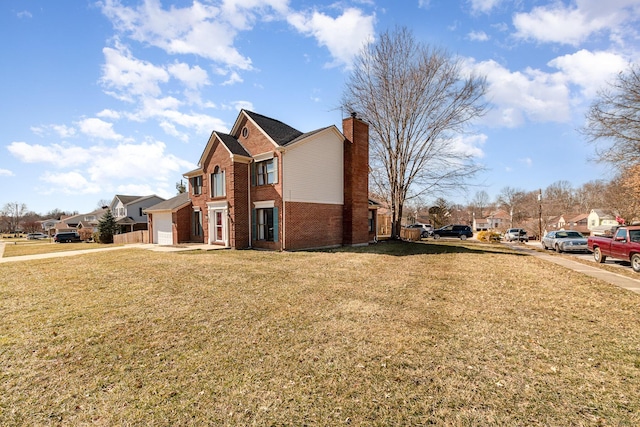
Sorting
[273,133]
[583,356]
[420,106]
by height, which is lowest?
[583,356]

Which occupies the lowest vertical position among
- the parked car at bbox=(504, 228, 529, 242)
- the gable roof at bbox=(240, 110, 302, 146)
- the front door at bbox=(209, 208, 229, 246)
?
the parked car at bbox=(504, 228, 529, 242)

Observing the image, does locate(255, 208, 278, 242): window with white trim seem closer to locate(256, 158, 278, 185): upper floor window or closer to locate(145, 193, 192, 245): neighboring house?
locate(256, 158, 278, 185): upper floor window

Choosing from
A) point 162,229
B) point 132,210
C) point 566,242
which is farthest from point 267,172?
point 132,210

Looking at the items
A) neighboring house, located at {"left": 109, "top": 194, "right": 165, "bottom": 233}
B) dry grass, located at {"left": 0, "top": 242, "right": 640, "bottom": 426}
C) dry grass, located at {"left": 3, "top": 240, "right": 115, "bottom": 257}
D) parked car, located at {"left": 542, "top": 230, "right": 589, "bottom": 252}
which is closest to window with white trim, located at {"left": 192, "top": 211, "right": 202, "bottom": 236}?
dry grass, located at {"left": 3, "top": 240, "right": 115, "bottom": 257}

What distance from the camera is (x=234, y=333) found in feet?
16.9

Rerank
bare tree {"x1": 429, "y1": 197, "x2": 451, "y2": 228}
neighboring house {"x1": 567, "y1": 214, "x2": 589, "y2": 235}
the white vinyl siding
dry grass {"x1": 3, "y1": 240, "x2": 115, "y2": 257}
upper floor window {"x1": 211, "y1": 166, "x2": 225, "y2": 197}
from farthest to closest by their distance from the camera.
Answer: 1. neighboring house {"x1": 567, "y1": 214, "x2": 589, "y2": 235}
2. bare tree {"x1": 429, "y1": 197, "x2": 451, "y2": 228}
3. dry grass {"x1": 3, "y1": 240, "x2": 115, "y2": 257}
4. upper floor window {"x1": 211, "y1": 166, "x2": 225, "y2": 197}
5. the white vinyl siding

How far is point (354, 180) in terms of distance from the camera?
20.0 meters

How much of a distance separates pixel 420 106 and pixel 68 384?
2537 cm

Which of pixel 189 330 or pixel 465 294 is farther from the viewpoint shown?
pixel 465 294

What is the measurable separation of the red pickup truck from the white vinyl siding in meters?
14.0

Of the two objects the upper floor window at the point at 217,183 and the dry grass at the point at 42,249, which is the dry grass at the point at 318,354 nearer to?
the upper floor window at the point at 217,183

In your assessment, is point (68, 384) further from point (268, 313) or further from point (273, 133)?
point (273, 133)

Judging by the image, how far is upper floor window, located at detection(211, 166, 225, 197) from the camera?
1961 cm

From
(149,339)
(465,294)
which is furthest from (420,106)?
(149,339)
